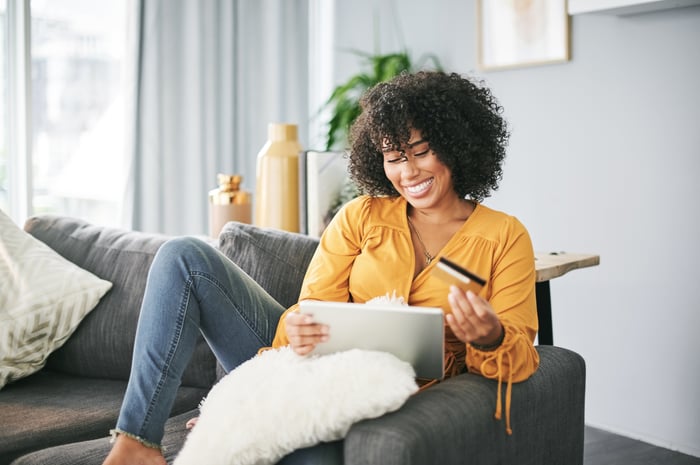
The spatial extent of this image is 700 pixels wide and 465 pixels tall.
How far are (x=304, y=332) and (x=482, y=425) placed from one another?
1.14ft

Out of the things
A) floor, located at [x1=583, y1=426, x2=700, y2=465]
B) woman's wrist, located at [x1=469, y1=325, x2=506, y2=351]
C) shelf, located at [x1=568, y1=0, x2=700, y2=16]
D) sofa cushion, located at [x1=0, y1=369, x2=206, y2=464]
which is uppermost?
shelf, located at [x1=568, y1=0, x2=700, y2=16]

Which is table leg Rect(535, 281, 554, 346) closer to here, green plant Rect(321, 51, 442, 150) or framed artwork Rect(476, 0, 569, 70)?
framed artwork Rect(476, 0, 569, 70)

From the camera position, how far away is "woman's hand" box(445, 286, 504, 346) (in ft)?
4.37

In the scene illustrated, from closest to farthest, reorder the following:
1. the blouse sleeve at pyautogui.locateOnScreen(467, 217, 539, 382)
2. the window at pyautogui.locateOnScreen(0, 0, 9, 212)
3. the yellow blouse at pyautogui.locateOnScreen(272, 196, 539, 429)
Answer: the blouse sleeve at pyautogui.locateOnScreen(467, 217, 539, 382), the yellow blouse at pyautogui.locateOnScreen(272, 196, 539, 429), the window at pyautogui.locateOnScreen(0, 0, 9, 212)

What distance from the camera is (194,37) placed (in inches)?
136

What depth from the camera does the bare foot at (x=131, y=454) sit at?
5.00ft

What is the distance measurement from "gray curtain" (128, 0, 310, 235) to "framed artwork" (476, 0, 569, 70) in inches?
42.4

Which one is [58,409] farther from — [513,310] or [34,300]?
[513,310]

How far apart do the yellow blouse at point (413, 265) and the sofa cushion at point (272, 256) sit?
8.8 inches

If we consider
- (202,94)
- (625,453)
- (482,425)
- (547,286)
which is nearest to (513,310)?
(482,425)

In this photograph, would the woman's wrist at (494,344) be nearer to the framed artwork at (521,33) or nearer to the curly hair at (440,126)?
the curly hair at (440,126)

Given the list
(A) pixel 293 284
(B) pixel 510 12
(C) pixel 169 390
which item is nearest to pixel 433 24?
(B) pixel 510 12

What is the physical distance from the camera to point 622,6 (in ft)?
7.88

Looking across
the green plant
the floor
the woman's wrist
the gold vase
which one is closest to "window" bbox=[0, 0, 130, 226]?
the green plant
